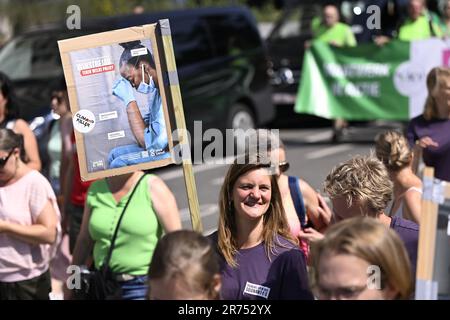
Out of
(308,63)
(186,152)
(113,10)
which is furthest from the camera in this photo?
(113,10)

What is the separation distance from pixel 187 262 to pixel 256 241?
938mm

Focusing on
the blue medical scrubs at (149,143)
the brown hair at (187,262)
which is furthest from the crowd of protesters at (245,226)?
the blue medical scrubs at (149,143)

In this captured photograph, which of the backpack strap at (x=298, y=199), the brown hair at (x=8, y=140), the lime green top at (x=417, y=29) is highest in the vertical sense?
the brown hair at (x=8, y=140)

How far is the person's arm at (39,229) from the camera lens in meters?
5.48

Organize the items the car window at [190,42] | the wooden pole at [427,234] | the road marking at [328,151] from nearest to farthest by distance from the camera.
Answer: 1. the wooden pole at [427,234]
2. the car window at [190,42]
3. the road marking at [328,151]

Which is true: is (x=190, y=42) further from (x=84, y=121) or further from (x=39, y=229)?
(x=84, y=121)

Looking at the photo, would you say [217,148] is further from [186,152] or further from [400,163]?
[186,152]

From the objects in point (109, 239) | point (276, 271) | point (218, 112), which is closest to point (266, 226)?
Result: point (276, 271)

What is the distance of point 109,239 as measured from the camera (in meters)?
5.35

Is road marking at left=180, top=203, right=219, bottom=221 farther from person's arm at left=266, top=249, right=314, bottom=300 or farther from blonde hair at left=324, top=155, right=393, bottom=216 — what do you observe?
person's arm at left=266, top=249, right=314, bottom=300

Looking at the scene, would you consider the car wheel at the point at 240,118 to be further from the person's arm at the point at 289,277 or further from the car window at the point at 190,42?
the person's arm at the point at 289,277

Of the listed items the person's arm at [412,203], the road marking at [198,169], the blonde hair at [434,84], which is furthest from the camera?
the road marking at [198,169]

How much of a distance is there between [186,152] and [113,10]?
18.1m

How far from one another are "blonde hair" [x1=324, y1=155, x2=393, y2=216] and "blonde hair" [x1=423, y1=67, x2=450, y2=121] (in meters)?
2.42
